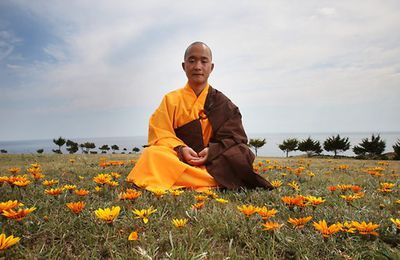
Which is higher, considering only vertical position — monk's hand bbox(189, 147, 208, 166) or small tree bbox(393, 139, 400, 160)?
small tree bbox(393, 139, 400, 160)

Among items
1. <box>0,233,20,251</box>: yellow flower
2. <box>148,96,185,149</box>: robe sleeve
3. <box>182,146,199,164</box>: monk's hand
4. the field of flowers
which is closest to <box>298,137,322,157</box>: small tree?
<box>148,96,185,149</box>: robe sleeve

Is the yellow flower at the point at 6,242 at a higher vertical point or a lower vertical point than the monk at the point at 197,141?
lower

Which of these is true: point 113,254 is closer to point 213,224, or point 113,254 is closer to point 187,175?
point 213,224

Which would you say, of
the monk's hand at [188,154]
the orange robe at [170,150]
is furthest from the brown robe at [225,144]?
the monk's hand at [188,154]

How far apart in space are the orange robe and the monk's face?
189mm

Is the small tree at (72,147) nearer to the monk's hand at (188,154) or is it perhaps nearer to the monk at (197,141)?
the monk at (197,141)

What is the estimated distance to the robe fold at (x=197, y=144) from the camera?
416cm

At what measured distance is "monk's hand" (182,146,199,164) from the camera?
447cm

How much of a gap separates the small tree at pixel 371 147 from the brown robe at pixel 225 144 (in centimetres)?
3813

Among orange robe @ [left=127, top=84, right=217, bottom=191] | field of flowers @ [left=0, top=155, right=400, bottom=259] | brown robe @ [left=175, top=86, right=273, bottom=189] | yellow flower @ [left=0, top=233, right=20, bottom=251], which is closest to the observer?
yellow flower @ [left=0, top=233, right=20, bottom=251]

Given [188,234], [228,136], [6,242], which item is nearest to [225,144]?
[228,136]

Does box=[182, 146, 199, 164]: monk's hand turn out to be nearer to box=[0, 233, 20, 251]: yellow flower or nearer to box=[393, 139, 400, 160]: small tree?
box=[0, 233, 20, 251]: yellow flower

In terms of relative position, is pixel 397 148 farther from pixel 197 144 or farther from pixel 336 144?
pixel 197 144

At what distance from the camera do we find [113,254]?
1761 mm
